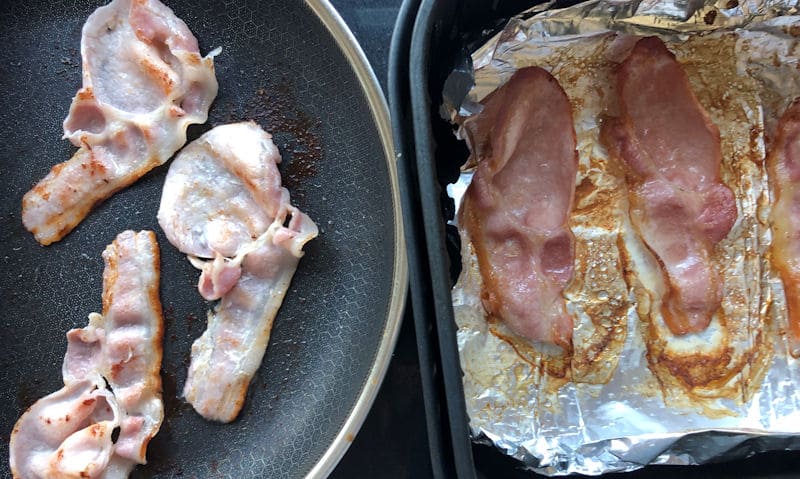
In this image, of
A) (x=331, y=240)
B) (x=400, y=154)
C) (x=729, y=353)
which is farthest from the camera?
(x=331, y=240)

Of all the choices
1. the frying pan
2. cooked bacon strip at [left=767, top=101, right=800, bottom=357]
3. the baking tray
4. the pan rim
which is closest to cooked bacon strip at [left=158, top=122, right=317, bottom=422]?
the frying pan

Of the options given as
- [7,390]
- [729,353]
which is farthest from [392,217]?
[7,390]

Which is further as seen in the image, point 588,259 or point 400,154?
point 588,259

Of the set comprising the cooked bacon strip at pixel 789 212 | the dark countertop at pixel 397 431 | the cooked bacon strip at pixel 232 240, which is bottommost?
the dark countertop at pixel 397 431

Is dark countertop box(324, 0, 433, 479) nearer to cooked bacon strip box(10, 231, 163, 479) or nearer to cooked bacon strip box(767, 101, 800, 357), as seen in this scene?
cooked bacon strip box(10, 231, 163, 479)

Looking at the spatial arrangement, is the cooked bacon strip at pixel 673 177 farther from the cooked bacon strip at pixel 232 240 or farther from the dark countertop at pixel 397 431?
the cooked bacon strip at pixel 232 240

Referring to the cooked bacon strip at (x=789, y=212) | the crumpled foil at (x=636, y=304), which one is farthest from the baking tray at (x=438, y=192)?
the cooked bacon strip at (x=789, y=212)

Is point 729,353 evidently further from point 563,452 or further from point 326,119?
point 326,119
